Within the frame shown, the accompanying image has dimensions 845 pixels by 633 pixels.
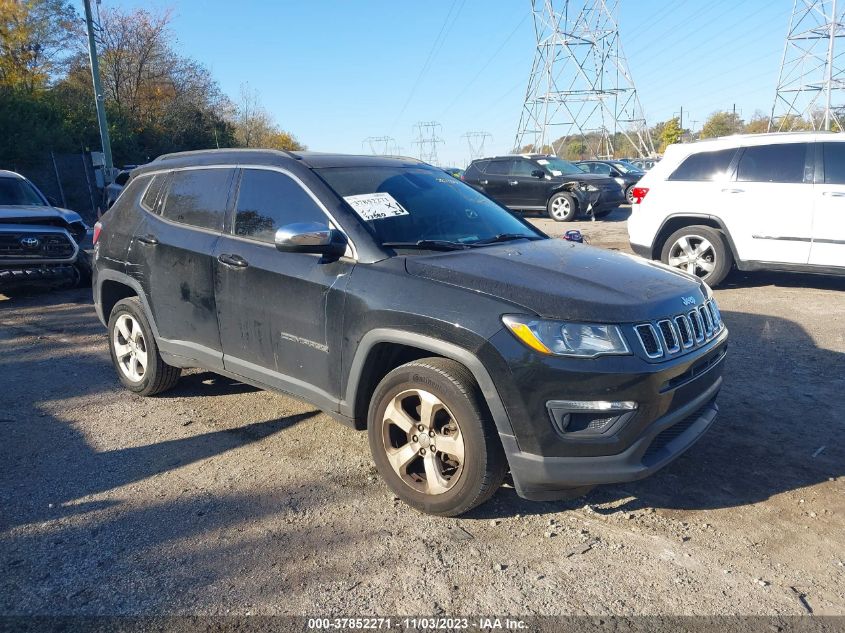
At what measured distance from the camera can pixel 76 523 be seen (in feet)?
10.8

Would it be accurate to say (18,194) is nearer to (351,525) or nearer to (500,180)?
(351,525)

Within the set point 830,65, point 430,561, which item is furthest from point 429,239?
point 830,65

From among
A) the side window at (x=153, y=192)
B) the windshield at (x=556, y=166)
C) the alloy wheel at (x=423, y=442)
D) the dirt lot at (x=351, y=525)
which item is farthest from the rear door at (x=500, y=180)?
the alloy wheel at (x=423, y=442)

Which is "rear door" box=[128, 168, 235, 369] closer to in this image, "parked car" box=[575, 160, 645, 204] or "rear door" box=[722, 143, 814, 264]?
"rear door" box=[722, 143, 814, 264]

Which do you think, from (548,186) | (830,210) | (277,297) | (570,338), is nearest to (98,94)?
(548,186)

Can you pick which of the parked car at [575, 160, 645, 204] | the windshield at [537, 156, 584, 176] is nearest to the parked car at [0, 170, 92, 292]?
the windshield at [537, 156, 584, 176]

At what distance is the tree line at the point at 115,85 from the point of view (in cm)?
2656

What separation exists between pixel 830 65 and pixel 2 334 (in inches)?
1844

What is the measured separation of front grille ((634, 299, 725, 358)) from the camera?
9.70ft

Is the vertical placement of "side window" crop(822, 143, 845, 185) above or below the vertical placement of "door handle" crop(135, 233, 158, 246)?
above

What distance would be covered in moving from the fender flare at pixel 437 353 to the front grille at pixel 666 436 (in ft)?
2.21

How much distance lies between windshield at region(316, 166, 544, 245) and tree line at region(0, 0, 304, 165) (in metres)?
23.7

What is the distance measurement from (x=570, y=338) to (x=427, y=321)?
0.68m

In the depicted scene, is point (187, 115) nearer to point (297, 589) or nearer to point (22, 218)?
point (22, 218)
